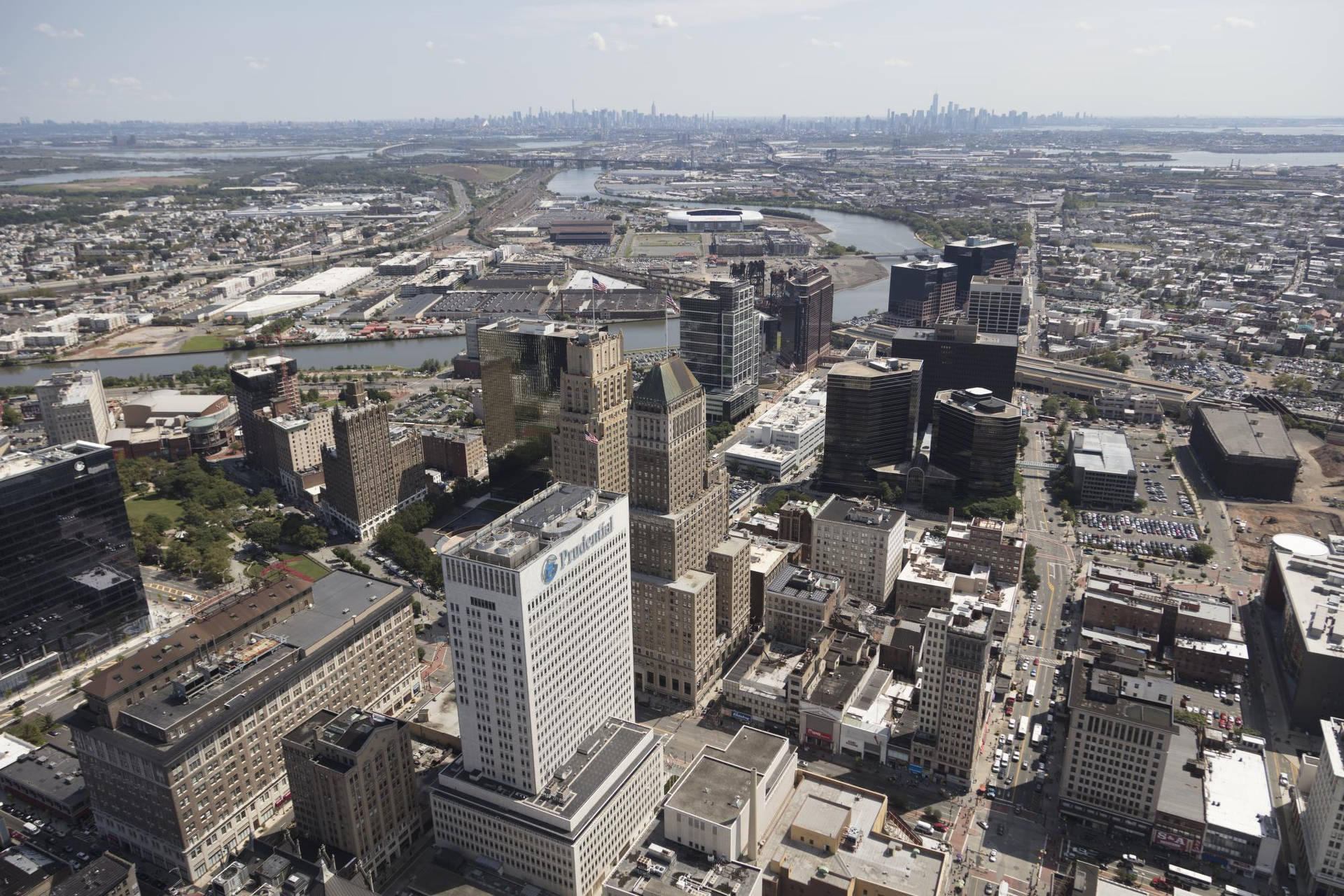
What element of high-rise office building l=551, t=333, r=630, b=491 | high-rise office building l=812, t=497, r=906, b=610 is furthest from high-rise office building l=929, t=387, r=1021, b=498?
high-rise office building l=551, t=333, r=630, b=491

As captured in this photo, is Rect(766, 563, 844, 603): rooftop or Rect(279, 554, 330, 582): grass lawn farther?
Rect(279, 554, 330, 582): grass lawn

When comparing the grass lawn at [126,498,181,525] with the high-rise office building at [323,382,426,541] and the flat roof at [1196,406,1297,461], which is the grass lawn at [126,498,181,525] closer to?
the high-rise office building at [323,382,426,541]

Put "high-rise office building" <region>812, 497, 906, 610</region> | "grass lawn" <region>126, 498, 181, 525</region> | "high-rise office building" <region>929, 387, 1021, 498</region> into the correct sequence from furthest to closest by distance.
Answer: "grass lawn" <region>126, 498, 181, 525</region>
"high-rise office building" <region>929, 387, 1021, 498</region>
"high-rise office building" <region>812, 497, 906, 610</region>

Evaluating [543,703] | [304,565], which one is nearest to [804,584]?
[543,703]

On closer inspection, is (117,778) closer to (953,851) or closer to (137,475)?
(953,851)

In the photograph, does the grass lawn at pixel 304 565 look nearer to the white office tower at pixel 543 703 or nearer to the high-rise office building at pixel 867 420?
the white office tower at pixel 543 703

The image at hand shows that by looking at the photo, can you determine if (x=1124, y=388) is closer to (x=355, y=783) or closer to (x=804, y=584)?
(x=804, y=584)

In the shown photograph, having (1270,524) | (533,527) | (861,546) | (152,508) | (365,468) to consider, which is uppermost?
(533,527)

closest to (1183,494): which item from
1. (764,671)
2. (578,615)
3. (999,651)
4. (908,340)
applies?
(908,340)
